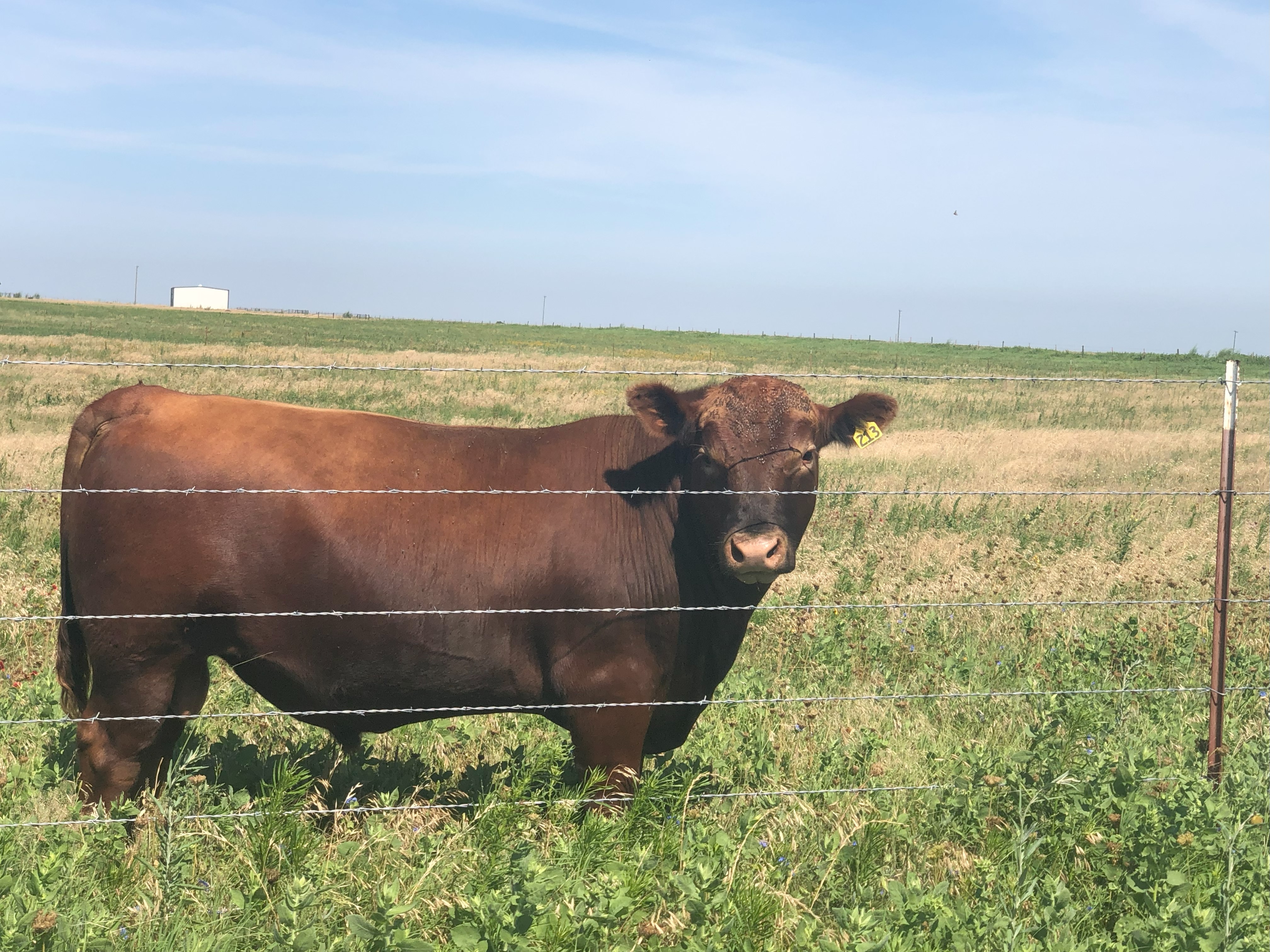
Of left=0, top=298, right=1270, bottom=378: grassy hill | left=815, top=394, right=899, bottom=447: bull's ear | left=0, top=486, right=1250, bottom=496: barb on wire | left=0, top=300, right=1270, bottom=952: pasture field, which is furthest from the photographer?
left=0, top=298, right=1270, bottom=378: grassy hill

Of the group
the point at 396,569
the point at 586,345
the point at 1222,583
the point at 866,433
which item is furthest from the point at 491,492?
the point at 586,345

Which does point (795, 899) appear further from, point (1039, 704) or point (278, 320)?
point (278, 320)

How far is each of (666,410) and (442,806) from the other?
6.32 feet

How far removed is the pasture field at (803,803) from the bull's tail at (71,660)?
0.94 feet

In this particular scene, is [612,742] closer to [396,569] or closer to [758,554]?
[758,554]

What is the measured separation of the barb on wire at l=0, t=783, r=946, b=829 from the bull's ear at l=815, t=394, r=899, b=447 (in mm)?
1579

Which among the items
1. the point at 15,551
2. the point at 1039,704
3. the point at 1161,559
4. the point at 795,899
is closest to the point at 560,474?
the point at 795,899

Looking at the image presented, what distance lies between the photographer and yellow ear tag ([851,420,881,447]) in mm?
5137

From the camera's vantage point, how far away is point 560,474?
4672 mm

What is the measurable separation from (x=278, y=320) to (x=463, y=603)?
83290 mm

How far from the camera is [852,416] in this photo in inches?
200

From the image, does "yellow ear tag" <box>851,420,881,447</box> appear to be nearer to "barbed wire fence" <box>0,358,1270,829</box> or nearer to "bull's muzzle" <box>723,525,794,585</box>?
"barbed wire fence" <box>0,358,1270,829</box>

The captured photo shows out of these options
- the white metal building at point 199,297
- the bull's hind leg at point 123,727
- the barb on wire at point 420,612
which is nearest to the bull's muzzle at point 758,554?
the barb on wire at point 420,612

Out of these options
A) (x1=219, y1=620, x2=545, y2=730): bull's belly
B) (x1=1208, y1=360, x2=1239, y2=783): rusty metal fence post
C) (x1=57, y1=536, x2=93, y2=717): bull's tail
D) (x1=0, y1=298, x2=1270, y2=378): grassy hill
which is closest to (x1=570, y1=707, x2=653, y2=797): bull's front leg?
(x1=219, y1=620, x2=545, y2=730): bull's belly
